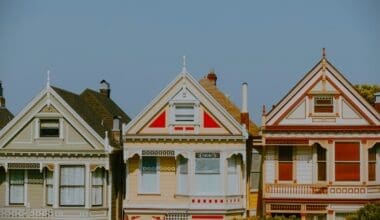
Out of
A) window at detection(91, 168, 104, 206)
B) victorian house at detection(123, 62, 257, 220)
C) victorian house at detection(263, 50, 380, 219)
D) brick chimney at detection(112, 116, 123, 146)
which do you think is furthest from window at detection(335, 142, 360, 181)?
window at detection(91, 168, 104, 206)

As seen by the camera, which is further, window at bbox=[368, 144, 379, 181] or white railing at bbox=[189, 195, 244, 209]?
window at bbox=[368, 144, 379, 181]

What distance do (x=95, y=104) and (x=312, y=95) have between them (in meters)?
13.2

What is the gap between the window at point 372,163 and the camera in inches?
1465

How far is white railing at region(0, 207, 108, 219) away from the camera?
37.8 m

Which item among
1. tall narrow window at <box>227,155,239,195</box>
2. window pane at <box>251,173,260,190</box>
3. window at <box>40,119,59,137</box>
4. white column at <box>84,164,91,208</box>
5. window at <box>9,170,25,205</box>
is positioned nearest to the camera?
tall narrow window at <box>227,155,239,195</box>

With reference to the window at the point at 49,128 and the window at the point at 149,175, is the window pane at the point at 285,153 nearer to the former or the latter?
the window at the point at 149,175

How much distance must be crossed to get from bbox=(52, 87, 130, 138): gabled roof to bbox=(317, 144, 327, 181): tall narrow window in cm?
1102

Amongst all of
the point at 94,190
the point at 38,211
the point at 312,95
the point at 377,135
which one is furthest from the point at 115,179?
the point at 377,135

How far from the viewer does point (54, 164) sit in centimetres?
3791

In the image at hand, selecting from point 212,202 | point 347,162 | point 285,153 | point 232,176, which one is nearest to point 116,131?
Answer: point 212,202

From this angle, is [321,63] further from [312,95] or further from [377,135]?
[377,135]

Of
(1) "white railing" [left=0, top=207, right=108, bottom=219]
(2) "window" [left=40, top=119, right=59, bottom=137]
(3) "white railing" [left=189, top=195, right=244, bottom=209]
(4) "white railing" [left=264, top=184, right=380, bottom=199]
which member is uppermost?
(2) "window" [left=40, top=119, right=59, bottom=137]

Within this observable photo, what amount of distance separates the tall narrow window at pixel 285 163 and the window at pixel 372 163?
12.5 ft

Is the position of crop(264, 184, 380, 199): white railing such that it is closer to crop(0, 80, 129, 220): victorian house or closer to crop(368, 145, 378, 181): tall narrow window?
crop(368, 145, 378, 181): tall narrow window
